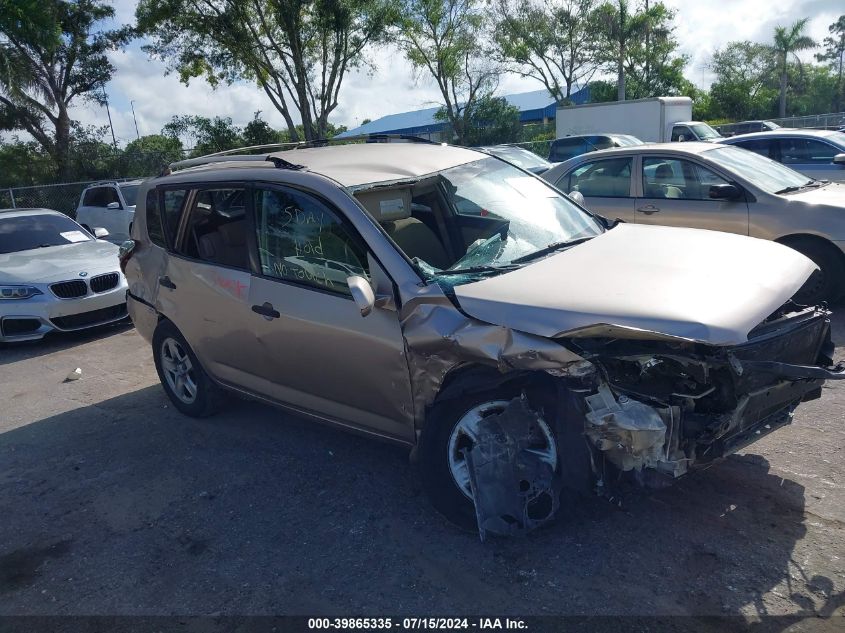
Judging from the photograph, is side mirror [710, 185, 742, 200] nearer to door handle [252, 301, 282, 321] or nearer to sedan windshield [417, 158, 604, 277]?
sedan windshield [417, 158, 604, 277]

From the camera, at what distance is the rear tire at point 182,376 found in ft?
17.0

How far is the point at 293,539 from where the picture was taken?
3.65 m

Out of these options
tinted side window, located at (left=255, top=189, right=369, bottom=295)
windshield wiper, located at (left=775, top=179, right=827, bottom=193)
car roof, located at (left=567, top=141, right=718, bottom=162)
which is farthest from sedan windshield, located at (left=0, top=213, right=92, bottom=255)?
windshield wiper, located at (left=775, top=179, right=827, bottom=193)

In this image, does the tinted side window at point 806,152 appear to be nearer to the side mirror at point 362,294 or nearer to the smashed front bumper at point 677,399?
the smashed front bumper at point 677,399

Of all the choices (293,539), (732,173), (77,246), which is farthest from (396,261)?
(77,246)

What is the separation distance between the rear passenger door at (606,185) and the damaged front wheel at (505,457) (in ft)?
16.2

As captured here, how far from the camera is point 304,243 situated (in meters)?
4.13

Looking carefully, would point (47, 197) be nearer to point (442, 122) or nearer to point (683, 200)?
point (683, 200)

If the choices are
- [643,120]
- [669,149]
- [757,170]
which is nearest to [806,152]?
[757,170]

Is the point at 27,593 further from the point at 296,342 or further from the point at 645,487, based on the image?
the point at 645,487

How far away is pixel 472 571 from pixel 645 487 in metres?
0.89

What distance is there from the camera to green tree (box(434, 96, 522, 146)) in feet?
113

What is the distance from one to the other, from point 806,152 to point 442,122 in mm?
32978

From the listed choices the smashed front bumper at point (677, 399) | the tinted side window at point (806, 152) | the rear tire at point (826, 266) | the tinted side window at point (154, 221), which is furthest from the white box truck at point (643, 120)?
the smashed front bumper at point (677, 399)
